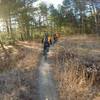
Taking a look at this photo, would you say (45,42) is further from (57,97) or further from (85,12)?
(85,12)

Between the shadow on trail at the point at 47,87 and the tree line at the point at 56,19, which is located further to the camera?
the tree line at the point at 56,19

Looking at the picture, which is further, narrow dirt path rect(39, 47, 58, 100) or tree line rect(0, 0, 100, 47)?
tree line rect(0, 0, 100, 47)

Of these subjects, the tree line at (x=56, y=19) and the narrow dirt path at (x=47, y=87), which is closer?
the narrow dirt path at (x=47, y=87)

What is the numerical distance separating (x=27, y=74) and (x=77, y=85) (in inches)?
135

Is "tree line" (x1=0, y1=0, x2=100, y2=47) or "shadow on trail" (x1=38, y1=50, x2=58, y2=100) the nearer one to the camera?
"shadow on trail" (x1=38, y1=50, x2=58, y2=100)

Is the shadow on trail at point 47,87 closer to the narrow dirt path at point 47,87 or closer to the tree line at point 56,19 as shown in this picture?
the narrow dirt path at point 47,87

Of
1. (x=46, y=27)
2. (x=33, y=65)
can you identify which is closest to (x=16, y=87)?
(x=33, y=65)

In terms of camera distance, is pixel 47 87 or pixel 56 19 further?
pixel 56 19

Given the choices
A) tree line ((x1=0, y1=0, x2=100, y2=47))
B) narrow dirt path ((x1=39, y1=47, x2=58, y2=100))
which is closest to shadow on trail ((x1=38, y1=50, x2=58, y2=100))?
narrow dirt path ((x1=39, y1=47, x2=58, y2=100))

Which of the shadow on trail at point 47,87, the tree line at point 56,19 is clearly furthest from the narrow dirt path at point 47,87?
the tree line at point 56,19

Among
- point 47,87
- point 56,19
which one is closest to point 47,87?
point 47,87

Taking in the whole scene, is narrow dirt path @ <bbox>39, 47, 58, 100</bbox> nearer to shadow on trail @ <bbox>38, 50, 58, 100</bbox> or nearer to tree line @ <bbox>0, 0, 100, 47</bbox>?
shadow on trail @ <bbox>38, 50, 58, 100</bbox>

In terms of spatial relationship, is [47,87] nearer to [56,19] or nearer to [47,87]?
[47,87]

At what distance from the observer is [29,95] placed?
9.38 metres
